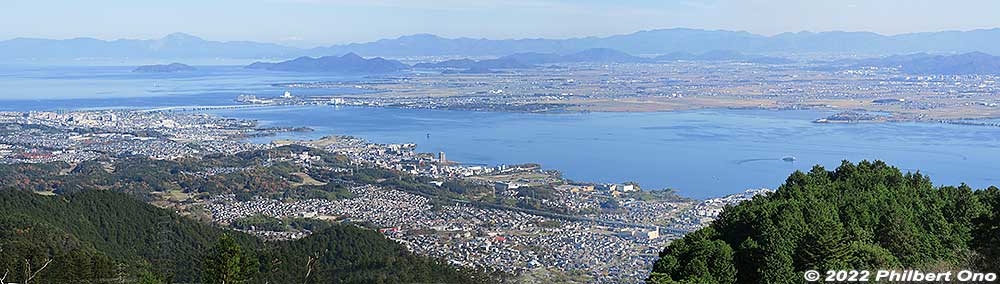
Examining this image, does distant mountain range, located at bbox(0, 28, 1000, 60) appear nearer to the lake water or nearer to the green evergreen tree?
the lake water

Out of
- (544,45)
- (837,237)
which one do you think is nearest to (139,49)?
(544,45)

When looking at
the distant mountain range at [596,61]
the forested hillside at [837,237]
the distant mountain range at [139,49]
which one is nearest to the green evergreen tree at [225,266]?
the forested hillside at [837,237]

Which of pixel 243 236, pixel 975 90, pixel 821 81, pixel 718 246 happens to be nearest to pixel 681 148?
pixel 243 236

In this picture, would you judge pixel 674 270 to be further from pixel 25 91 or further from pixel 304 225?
pixel 25 91

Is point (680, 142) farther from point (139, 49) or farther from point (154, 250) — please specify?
point (139, 49)

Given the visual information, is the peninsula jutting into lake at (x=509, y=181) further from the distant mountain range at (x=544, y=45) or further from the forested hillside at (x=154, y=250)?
the distant mountain range at (x=544, y=45)

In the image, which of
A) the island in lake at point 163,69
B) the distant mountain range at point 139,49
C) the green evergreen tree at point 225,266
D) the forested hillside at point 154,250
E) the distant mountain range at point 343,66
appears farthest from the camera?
the distant mountain range at point 139,49
